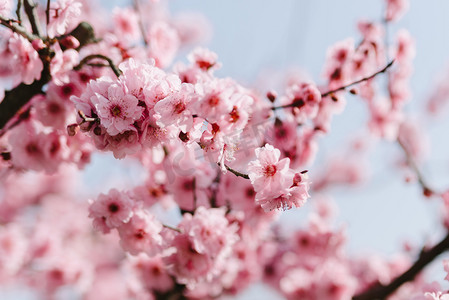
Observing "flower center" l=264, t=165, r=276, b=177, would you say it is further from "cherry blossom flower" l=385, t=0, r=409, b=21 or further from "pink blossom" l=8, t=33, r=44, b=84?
"cherry blossom flower" l=385, t=0, r=409, b=21

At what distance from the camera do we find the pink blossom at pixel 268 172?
1.70m

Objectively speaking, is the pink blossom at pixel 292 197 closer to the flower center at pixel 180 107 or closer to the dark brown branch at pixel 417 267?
the flower center at pixel 180 107

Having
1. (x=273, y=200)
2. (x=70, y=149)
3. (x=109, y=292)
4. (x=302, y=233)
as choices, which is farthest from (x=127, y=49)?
(x=109, y=292)

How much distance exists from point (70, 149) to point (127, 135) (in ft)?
4.29

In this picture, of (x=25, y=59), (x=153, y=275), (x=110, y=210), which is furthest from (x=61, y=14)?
(x=153, y=275)

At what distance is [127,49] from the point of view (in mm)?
2695

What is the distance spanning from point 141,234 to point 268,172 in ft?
3.20

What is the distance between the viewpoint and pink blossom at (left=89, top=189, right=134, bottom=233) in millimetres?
2182

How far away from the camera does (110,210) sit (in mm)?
2193

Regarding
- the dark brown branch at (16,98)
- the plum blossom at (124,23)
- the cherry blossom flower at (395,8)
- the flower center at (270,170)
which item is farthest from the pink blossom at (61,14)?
the cherry blossom flower at (395,8)

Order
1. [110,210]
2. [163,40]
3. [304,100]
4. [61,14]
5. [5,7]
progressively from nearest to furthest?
[5,7] → [61,14] → [110,210] → [304,100] → [163,40]

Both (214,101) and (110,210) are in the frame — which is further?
(110,210)

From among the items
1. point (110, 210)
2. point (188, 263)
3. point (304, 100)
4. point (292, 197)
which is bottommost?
point (188, 263)

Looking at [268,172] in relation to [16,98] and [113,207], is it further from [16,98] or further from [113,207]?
[16,98]
